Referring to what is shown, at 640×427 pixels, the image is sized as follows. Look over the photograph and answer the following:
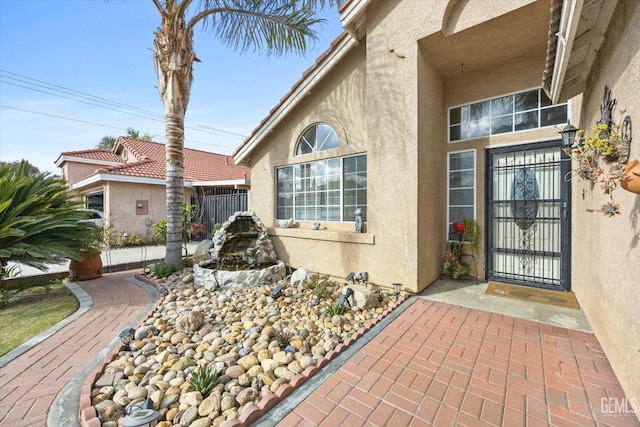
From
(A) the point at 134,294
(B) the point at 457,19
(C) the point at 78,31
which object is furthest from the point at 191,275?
(C) the point at 78,31

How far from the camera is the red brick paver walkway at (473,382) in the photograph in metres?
2.50

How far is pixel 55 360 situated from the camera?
3578 mm

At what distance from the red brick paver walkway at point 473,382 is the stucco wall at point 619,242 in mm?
322

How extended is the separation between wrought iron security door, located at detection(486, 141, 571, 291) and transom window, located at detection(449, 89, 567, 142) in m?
0.54

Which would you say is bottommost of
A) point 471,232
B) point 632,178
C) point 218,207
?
point 471,232

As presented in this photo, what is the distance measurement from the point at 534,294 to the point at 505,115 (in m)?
4.20

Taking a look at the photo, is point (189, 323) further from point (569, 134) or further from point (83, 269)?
point (569, 134)

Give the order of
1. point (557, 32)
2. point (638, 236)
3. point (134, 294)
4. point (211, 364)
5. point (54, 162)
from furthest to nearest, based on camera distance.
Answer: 1. point (54, 162)
2. point (134, 294)
3. point (211, 364)
4. point (557, 32)
5. point (638, 236)

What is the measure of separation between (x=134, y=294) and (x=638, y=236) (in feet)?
29.1

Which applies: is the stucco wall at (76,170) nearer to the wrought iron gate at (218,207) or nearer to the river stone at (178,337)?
the wrought iron gate at (218,207)

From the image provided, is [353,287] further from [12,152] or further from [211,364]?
[12,152]

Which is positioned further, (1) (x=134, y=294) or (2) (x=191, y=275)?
(2) (x=191, y=275)

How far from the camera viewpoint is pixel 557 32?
10.5 ft

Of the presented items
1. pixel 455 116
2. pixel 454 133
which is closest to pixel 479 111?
pixel 455 116
